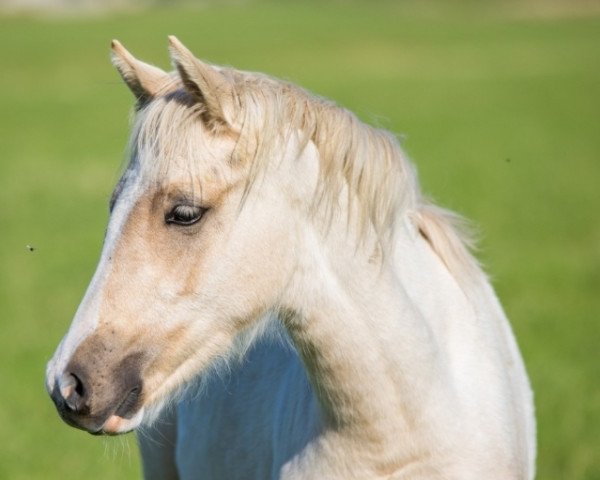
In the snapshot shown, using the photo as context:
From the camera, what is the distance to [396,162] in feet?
10.5

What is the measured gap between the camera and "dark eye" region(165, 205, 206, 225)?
9.61ft

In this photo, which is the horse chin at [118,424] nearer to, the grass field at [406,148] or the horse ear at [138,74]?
the grass field at [406,148]

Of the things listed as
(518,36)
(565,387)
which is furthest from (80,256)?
(518,36)

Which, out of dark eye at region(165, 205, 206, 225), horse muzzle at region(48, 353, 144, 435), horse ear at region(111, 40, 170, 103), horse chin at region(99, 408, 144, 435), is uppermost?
horse ear at region(111, 40, 170, 103)

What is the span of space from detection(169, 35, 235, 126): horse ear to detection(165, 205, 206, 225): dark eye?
9.8 inches

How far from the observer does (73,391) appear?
287cm

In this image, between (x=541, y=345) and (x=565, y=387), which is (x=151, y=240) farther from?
(x=541, y=345)

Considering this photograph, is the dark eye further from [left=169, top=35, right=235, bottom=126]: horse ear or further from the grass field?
the grass field

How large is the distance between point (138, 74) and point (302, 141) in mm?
525

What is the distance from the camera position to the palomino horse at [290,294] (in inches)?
115

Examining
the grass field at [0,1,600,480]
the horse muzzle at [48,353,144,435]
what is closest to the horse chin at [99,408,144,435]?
the horse muzzle at [48,353,144,435]

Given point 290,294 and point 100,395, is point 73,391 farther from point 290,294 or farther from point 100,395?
point 290,294

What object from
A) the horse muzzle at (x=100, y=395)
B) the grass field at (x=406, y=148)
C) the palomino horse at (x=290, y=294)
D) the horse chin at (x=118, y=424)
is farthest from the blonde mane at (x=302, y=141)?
the horse chin at (x=118, y=424)

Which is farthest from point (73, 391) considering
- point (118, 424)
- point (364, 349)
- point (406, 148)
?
point (406, 148)
